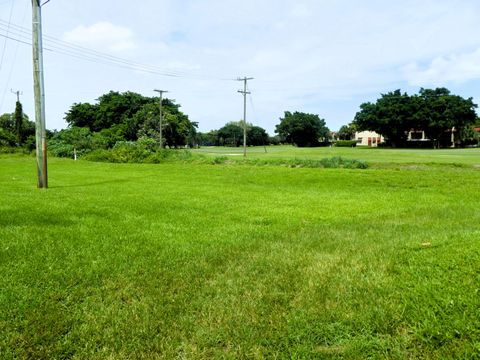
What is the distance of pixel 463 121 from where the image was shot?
237 ft

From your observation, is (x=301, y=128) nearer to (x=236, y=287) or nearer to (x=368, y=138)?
(x=368, y=138)

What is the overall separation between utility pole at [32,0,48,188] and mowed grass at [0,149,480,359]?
662 centimetres

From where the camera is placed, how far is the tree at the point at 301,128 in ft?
333

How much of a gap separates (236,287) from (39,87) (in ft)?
43.8

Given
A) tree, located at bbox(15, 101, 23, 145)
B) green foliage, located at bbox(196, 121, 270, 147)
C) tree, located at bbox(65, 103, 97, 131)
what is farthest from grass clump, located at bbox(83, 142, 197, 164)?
green foliage, located at bbox(196, 121, 270, 147)

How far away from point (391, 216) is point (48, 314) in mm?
7466

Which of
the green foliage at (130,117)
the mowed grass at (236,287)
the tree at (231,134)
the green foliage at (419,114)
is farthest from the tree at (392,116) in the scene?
the mowed grass at (236,287)

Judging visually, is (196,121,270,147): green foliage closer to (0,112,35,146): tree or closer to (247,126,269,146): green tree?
(247,126,269,146): green tree

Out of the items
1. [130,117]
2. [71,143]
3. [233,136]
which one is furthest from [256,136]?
[71,143]

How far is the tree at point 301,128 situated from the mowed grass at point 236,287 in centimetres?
9422

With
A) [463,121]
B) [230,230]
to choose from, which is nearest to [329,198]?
[230,230]

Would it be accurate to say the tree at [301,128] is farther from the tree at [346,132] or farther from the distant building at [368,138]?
the tree at [346,132]

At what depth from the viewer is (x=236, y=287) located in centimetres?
447

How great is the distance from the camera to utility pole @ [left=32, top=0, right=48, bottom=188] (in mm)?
14688
